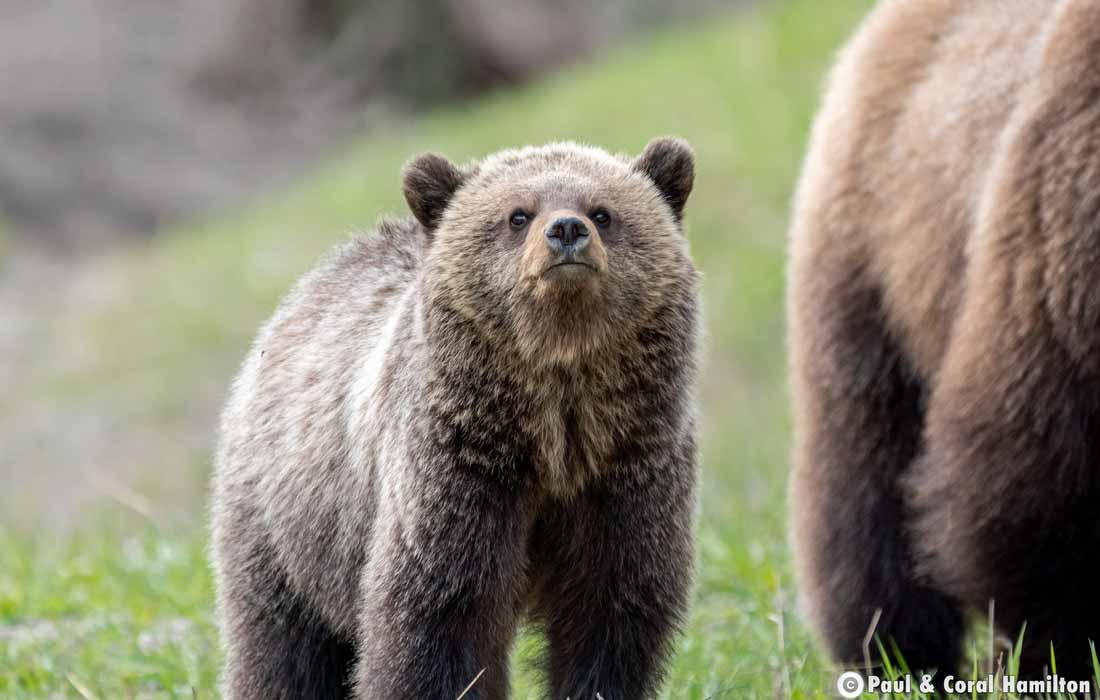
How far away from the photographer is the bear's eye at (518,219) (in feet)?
14.7

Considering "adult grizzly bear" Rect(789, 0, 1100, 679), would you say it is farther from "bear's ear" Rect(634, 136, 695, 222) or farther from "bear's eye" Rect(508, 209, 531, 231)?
"bear's eye" Rect(508, 209, 531, 231)

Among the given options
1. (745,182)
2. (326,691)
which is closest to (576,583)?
(326,691)

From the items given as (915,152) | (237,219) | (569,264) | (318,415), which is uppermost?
(237,219)

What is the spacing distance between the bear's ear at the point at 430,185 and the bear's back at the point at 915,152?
1.83 m

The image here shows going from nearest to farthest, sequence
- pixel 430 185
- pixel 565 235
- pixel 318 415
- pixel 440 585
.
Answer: pixel 565 235, pixel 440 585, pixel 430 185, pixel 318 415

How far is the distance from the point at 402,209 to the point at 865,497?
33.5 ft

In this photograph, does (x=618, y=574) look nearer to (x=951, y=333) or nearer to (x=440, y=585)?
(x=440, y=585)

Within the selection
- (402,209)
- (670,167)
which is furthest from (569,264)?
(402,209)

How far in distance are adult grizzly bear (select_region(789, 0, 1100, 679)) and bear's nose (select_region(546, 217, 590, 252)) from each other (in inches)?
64.2

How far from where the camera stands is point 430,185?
4676 millimetres

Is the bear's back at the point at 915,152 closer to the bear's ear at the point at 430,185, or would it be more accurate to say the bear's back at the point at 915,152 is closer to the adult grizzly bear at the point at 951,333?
the adult grizzly bear at the point at 951,333

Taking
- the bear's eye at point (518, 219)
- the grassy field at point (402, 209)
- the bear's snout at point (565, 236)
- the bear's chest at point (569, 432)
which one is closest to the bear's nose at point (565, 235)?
the bear's snout at point (565, 236)

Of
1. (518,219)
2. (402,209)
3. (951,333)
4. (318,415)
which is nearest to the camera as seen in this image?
(518,219)

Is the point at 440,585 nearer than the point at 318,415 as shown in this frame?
Yes
